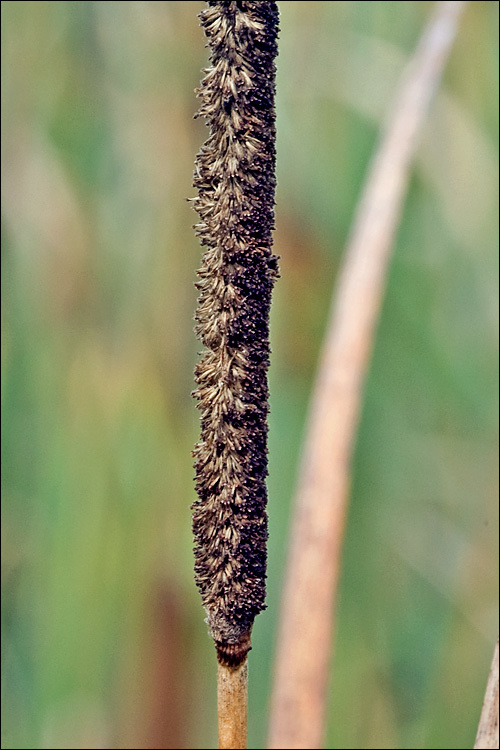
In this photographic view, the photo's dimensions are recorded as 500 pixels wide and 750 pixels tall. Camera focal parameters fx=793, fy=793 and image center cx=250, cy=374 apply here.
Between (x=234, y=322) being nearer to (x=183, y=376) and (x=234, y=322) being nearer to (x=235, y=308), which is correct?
(x=235, y=308)

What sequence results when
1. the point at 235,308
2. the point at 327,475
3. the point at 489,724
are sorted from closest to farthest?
1. the point at 235,308
2. the point at 489,724
3. the point at 327,475

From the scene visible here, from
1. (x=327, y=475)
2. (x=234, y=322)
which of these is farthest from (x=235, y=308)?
(x=327, y=475)

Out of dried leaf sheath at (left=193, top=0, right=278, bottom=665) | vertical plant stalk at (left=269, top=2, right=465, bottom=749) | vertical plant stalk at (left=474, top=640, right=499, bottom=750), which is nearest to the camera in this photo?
dried leaf sheath at (left=193, top=0, right=278, bottom=665)

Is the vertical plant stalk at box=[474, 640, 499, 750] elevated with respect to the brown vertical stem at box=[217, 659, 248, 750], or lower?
lower

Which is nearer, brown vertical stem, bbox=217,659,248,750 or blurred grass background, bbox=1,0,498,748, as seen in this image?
brown vertical stem, bbox=217,659,248,750

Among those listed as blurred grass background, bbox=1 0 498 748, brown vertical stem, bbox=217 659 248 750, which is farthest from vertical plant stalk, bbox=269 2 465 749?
brown vertical stem, bbox=217 659 248 750

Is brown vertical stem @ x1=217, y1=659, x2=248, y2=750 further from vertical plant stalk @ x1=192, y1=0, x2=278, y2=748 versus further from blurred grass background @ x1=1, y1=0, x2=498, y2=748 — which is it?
blurred grass background @ x1=1, y1=0, x2=498, y2=748
